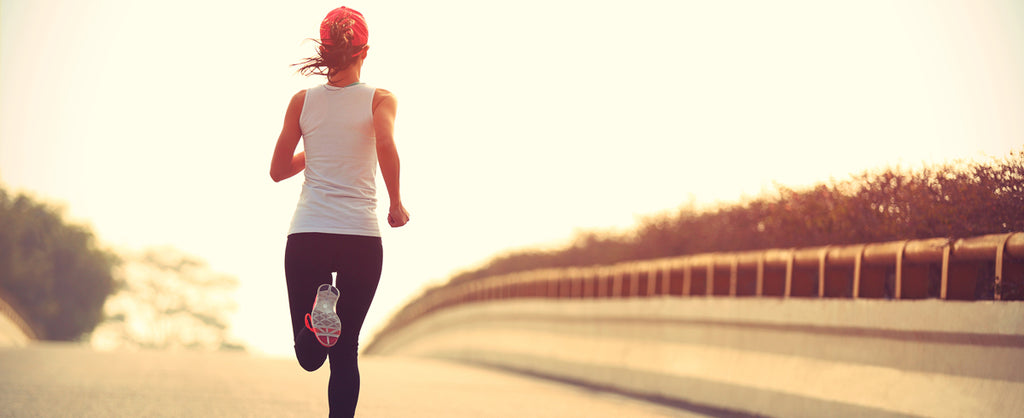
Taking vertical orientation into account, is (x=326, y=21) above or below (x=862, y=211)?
above

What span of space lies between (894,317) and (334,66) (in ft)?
12.6

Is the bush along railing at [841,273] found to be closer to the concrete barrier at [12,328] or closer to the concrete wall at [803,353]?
the concrete wall at [803,353]

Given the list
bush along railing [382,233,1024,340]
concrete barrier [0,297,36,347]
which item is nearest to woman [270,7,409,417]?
bush along railing [382,233,1024,340]

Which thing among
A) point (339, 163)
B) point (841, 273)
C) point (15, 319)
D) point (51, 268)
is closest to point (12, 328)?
point (15, 319)

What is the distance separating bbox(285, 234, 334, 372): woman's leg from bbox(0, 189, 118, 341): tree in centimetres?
4550

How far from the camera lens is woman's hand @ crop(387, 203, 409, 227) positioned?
556cm

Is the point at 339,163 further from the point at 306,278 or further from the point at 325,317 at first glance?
the point at 325,317

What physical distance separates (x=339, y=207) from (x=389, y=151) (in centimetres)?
32

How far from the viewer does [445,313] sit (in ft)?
97.0

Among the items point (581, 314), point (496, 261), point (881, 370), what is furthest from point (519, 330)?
point (881, 370)

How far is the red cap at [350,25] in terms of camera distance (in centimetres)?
562

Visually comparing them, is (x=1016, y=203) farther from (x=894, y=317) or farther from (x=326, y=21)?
(x=326, y=21)

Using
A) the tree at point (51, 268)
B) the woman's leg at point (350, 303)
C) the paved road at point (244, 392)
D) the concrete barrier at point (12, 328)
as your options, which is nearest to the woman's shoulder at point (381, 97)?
the woman's leg at point (350, 303)

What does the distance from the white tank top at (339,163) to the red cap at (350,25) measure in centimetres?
21
